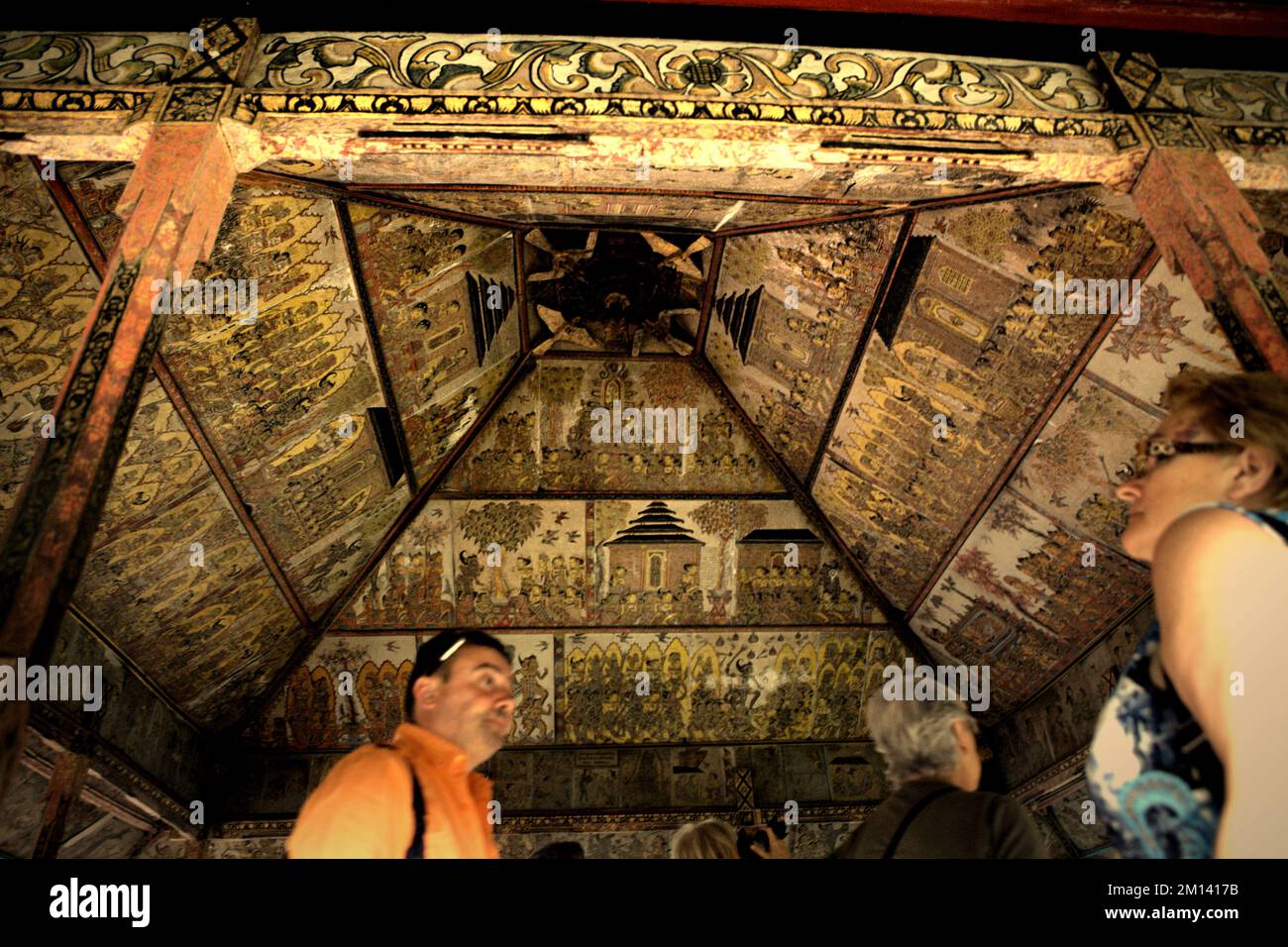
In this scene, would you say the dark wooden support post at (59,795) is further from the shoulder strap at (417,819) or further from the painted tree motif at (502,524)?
the shoulder strap at (417,819)

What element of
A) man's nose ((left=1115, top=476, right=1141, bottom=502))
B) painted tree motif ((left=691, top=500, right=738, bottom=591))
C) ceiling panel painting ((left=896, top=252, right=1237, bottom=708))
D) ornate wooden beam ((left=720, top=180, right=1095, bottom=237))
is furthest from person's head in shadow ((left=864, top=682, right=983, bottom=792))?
painted tree motif ((left=691, top=500, right=738, bottom=591))

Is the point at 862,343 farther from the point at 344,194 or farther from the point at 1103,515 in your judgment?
the point at 344,194

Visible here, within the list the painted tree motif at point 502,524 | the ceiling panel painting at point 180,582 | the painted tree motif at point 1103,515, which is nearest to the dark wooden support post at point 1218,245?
the painted tree motif at point 1103,515

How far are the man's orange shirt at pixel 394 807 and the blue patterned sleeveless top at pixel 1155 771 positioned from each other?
1.26m

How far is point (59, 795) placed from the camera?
20.6 feet

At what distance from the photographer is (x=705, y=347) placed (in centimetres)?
791

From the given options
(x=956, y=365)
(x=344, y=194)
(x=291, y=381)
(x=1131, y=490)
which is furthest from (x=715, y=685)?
(x=1131, y=490)

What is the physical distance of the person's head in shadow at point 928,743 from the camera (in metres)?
2.27

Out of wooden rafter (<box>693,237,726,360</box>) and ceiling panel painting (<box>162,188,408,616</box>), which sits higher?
wooden rafter (<box>693,237,726,360</box>)

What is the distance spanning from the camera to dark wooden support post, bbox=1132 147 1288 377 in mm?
3291

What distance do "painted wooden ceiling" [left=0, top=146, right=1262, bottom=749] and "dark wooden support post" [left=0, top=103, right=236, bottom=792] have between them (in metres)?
0.65

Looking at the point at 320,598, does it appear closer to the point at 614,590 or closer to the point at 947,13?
the point at 614,590

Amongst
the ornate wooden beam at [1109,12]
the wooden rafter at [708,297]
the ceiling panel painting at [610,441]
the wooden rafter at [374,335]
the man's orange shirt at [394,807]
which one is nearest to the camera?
the man's orange shirt at [394,807]

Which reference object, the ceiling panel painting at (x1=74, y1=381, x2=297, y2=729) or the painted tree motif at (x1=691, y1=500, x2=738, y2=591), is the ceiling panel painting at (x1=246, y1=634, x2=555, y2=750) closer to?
the ceiling panel painting at (x1=74, y1=381, x2=297, y2=729)
